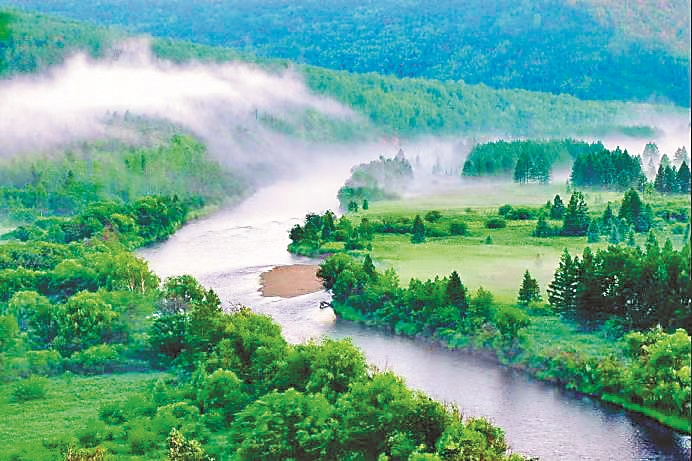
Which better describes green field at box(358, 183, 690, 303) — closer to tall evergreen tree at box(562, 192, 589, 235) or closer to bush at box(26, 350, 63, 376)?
tall evergreen tree at box(562, 192, 589, 235)

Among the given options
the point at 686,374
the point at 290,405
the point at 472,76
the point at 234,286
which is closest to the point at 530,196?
the point at 234,286

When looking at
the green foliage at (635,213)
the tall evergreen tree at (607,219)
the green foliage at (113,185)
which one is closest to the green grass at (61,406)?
the tall evergreen tree at (607,219)

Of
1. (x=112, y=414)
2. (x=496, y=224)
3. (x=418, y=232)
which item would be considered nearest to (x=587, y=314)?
(x=112, y=414)

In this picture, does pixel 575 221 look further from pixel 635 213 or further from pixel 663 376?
pixel 663 376

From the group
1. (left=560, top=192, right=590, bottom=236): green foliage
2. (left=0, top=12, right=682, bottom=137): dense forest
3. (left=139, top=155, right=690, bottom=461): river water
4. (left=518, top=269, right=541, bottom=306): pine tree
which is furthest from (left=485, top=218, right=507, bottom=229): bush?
(left=0, top=12, right=682, bottom=137): dense forest

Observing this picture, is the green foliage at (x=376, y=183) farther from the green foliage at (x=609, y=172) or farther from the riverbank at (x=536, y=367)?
the riverbank at (x=536, y=367)

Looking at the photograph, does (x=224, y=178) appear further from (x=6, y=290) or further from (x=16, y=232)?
(x=6, y=290)
